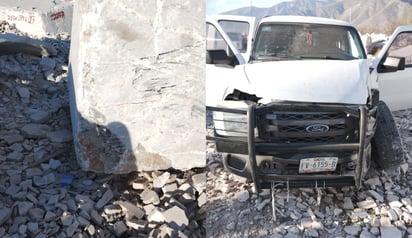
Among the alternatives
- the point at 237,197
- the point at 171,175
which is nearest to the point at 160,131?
the point at 171,175

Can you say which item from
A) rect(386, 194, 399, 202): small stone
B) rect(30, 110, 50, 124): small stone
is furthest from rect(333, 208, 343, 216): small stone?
rect(30, 110, 50, 124): small stone

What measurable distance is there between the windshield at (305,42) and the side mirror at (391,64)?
412 mm

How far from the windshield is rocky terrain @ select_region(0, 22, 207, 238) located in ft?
4.78

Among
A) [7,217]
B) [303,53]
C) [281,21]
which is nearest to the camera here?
[7,217]

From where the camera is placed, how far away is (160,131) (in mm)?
3973

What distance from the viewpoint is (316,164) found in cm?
299

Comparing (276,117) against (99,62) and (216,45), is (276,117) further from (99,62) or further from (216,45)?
(216,45)

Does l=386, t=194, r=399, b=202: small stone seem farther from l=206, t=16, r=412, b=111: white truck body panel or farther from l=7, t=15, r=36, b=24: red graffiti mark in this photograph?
l=7, t=15, r=36, b=24: red graffiti mark

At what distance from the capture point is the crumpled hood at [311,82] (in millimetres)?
3067

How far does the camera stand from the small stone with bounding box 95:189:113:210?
3844 mm

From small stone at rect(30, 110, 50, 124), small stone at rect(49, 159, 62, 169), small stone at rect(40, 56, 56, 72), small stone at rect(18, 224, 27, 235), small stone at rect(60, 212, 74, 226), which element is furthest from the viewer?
small stone at rect(40, 56, 56, 72)

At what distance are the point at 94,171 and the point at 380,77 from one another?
11.4ft

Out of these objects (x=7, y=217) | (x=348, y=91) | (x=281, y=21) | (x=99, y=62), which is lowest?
(x=7, y=217)

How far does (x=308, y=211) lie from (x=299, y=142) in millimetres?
534
